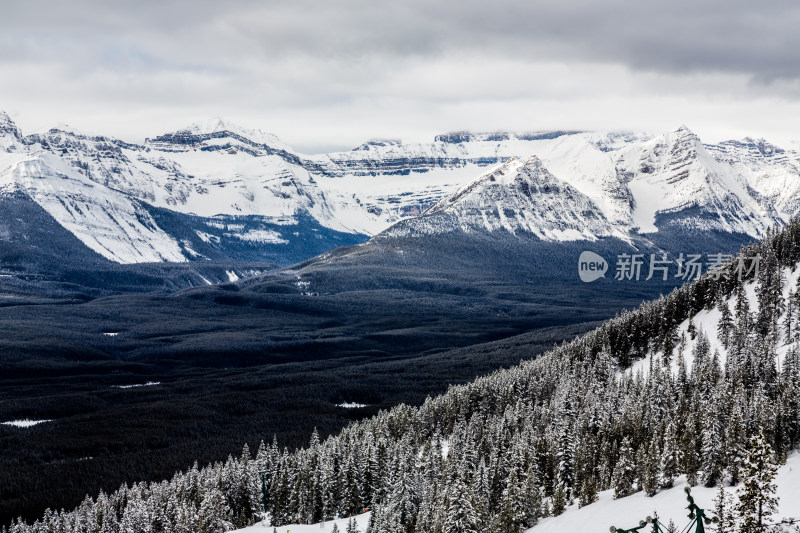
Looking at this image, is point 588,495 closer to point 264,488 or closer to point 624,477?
point 624,477

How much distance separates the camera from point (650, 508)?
235 ft

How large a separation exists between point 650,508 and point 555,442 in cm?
3401

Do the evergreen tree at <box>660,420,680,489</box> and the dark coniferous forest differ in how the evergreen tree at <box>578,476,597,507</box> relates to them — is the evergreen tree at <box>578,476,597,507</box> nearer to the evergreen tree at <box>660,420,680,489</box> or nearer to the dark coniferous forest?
the dark coniferous forest

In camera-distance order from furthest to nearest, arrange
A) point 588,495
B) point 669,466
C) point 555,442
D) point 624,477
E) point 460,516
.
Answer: point 555,442, point 588,495, point 624,477, point 669,466, point 460,516

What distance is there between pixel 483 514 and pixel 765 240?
111 metres

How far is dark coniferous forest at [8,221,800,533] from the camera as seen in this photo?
8331 centimetres

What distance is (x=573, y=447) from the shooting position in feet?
330

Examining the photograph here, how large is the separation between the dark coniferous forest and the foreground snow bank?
1459 millimetres

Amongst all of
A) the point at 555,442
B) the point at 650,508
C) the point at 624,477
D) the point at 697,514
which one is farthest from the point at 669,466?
the point at 697,514

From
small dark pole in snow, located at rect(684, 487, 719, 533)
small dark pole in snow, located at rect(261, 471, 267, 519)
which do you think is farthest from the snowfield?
small dark pole in snow, located at rect(261, 471, 267, 519)

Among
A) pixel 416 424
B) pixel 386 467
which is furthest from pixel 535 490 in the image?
pixel 416 424

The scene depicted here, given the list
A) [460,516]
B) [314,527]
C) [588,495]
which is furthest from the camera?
[314,527]

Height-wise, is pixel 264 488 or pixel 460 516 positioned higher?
pixel 460 516

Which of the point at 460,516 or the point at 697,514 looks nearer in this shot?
the point at 697,514
